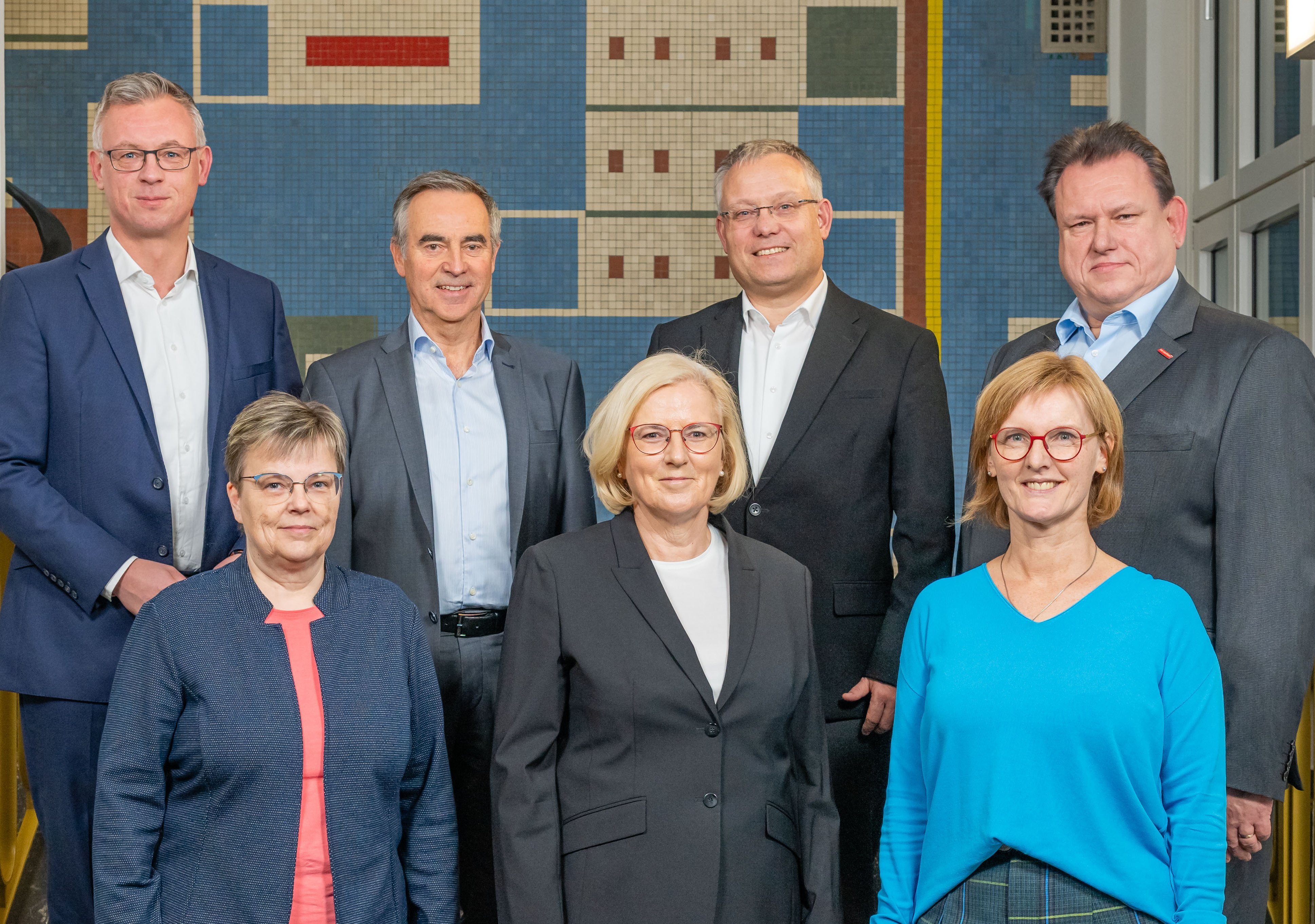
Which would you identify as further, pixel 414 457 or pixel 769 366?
pixel 769 366

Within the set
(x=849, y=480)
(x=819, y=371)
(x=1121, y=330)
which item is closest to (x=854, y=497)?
(x=849, y=480)

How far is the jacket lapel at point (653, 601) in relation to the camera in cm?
195

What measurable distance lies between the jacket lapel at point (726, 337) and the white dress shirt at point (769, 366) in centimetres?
2

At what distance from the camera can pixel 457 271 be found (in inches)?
105

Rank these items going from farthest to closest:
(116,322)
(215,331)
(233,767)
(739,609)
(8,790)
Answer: (8,790) < (215,331) < (116,322) < (739,609) < (233,767)

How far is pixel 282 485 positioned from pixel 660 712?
707mm

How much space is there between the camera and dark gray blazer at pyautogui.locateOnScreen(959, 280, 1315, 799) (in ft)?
6.75

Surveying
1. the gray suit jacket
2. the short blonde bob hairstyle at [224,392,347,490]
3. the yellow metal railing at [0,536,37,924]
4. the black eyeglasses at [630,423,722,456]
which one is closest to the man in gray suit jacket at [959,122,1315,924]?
the black eyeglasses at [630,423,722,456]

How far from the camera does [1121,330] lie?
7.73 ft

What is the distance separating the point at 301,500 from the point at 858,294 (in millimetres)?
2866

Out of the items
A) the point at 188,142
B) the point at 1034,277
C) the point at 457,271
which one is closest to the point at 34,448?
the point at 188,142

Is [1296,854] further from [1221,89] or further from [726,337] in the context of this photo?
[1221,89]

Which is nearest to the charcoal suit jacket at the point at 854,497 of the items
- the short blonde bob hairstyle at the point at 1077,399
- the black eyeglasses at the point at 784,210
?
the black eyeglasses at the point at 784,210

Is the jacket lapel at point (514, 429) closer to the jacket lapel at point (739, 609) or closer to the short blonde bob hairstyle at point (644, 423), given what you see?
the short blonde bob hairstyle at point (644, 423)
